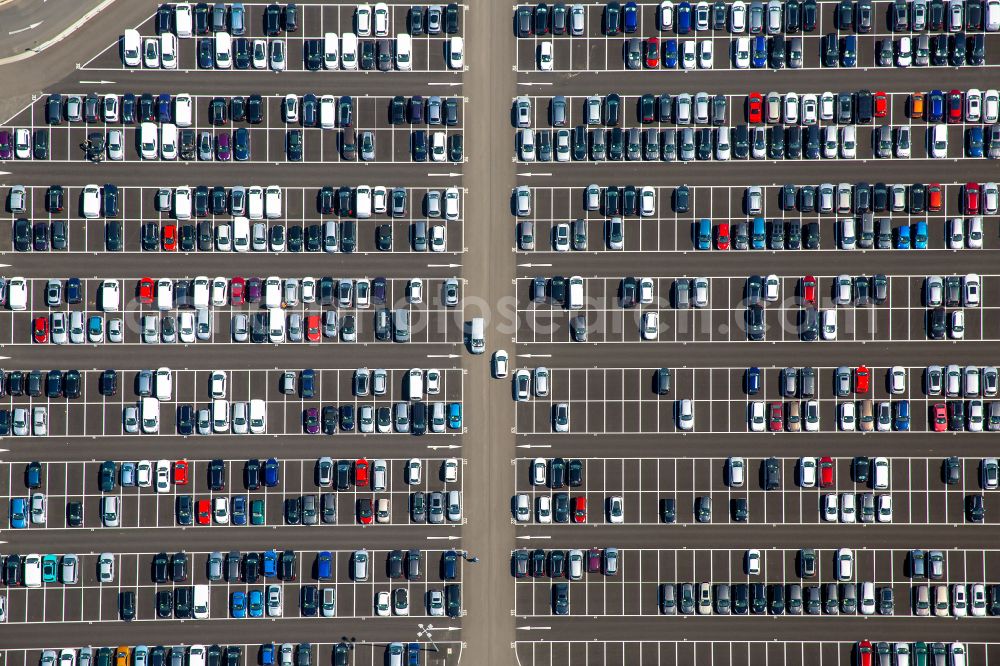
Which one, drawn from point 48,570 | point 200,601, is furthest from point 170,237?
point 200,601

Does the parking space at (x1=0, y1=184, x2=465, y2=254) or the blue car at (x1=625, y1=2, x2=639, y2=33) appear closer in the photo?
the parking space at (x1=0, y1=184, x2=465, y2=254)

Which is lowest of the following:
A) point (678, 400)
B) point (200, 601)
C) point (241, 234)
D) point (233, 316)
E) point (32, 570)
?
point (200, 601)

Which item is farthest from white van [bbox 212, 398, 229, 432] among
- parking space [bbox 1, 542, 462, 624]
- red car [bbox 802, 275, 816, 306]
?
red car [bbox 802, 275, 816, 306]

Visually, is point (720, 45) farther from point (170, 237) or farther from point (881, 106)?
point (170, 237)

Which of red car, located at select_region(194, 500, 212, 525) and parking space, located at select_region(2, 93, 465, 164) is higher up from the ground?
parking space, located at select_region(2, 93, 465, 164)

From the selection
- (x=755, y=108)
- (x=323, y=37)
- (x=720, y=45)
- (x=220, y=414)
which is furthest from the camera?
(x=720, y=45)

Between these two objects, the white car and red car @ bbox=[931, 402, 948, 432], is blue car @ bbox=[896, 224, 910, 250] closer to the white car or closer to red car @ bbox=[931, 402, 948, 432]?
red car @ bbox=[931, 402, 948, 432]
